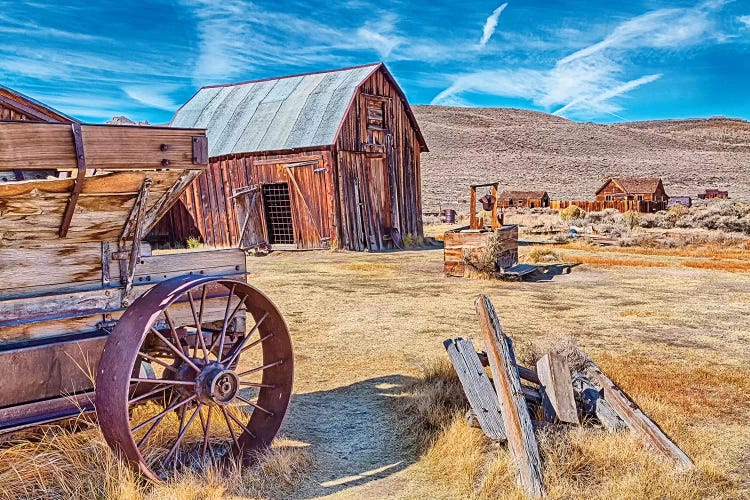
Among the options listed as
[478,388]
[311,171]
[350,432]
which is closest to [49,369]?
[350,432]

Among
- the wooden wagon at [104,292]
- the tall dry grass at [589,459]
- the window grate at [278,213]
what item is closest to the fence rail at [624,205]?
the window grate at [278,213]

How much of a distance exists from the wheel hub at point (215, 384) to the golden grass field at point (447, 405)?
517mm

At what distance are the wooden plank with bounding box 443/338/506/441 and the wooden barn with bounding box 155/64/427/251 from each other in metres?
13.0

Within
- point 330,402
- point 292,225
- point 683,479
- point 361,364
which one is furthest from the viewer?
point 292,225

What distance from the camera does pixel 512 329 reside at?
7930 mm

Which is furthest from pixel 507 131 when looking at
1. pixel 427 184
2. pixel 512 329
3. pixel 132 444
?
pixel 132 444

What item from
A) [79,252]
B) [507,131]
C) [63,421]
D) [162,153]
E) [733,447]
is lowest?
[733,447]

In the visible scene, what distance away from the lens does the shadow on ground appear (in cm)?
415

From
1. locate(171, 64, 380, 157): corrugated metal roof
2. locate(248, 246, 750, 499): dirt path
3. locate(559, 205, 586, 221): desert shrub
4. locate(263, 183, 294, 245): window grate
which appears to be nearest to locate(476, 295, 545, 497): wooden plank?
locate(248, 246, 750, 499): dirt path

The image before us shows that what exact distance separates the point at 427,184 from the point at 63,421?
5204 cm

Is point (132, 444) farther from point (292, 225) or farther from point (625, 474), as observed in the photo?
point (292, 225)

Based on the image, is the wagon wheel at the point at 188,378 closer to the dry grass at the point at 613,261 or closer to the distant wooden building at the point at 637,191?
the dry grass at the point at 613,261

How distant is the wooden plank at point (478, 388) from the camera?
4367 millimetres

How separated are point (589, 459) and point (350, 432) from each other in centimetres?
194
